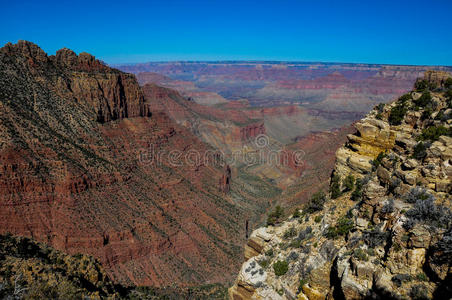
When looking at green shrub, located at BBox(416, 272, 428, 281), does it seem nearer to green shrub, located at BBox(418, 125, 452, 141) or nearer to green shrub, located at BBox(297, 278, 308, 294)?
green shrub, located at BBox(297, 278, 308, 294)

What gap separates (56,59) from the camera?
6238cm

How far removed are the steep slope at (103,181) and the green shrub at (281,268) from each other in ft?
107

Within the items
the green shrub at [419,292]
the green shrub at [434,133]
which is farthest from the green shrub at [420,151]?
the green shrub at [419,292]

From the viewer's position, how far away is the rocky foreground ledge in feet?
42.9

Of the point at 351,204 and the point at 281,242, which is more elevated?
the point at 351,204

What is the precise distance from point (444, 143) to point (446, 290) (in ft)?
31.2

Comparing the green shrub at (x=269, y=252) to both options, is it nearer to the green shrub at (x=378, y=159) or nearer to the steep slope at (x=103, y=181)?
the green shrub at (x=378, y=159)

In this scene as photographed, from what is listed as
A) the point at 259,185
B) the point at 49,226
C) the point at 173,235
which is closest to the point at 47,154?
the point at 49,226

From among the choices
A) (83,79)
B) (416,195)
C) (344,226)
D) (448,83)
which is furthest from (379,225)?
(83,79)

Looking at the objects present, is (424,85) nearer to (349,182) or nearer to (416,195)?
(349,182)

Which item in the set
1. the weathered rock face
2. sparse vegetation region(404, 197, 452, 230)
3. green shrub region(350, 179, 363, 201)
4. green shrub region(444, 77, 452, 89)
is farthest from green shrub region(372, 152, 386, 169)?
the weathered rock face

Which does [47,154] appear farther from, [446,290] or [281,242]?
[446,290]

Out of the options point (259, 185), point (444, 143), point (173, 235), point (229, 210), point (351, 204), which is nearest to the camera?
point (444, 143)

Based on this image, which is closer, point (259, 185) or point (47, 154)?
point (47, 154)
